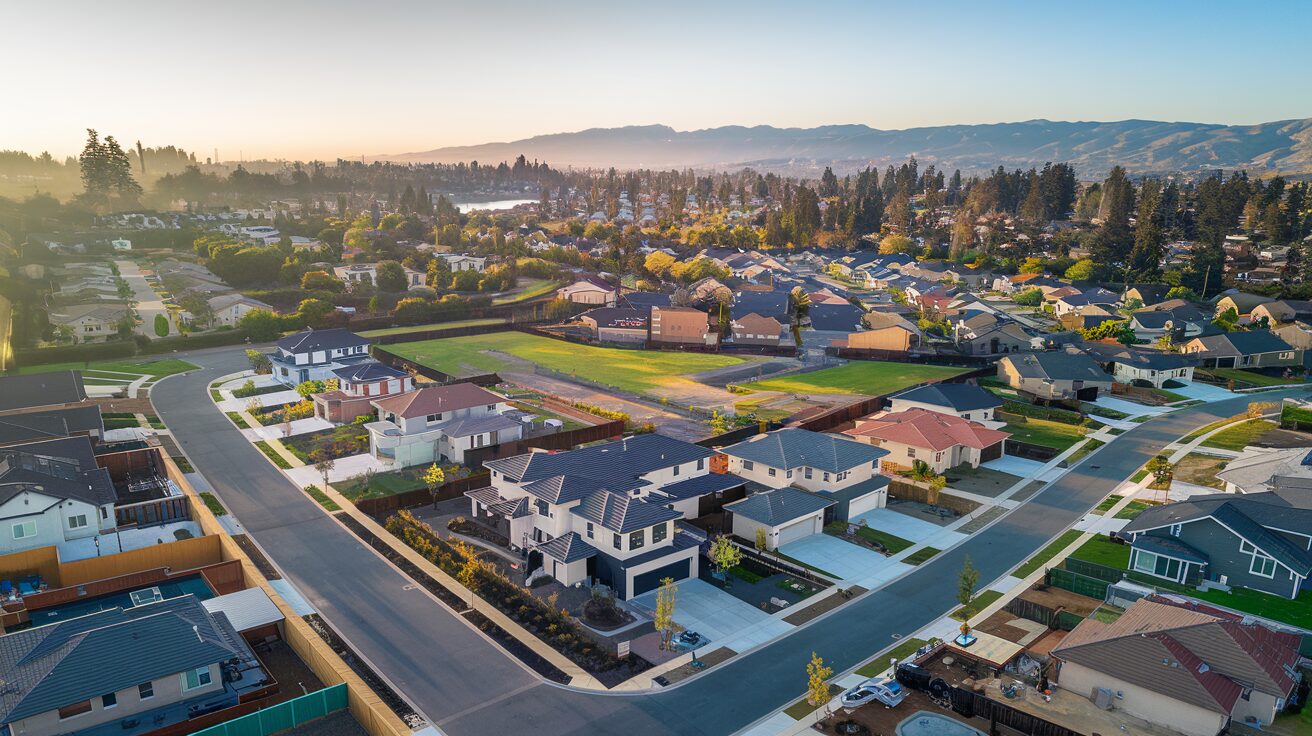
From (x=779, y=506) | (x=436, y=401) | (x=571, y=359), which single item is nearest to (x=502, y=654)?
(x=779, y=506)

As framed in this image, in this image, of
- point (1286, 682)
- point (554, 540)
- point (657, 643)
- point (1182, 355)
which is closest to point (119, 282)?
point (554, 540)

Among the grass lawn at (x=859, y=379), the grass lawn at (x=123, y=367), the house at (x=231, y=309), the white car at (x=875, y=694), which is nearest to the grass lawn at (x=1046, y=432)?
the grass lawn at (x=859, y=379)

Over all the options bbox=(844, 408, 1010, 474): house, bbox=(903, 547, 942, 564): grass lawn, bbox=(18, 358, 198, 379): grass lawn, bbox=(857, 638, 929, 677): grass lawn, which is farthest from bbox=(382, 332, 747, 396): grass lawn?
bbox=(857, 638, 929, 677): grass lawn

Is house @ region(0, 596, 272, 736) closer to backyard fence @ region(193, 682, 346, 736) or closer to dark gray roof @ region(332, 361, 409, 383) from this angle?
backyard fence @ region(193, 682, 346, 736)

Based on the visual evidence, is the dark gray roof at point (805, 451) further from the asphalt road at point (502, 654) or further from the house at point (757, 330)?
the house at point (757, 330)

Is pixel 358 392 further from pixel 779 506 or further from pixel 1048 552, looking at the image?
pixel 1048 552

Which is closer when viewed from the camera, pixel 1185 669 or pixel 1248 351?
pixel 1185 669

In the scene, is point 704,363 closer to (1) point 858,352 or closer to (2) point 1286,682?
(1) point 858,352
